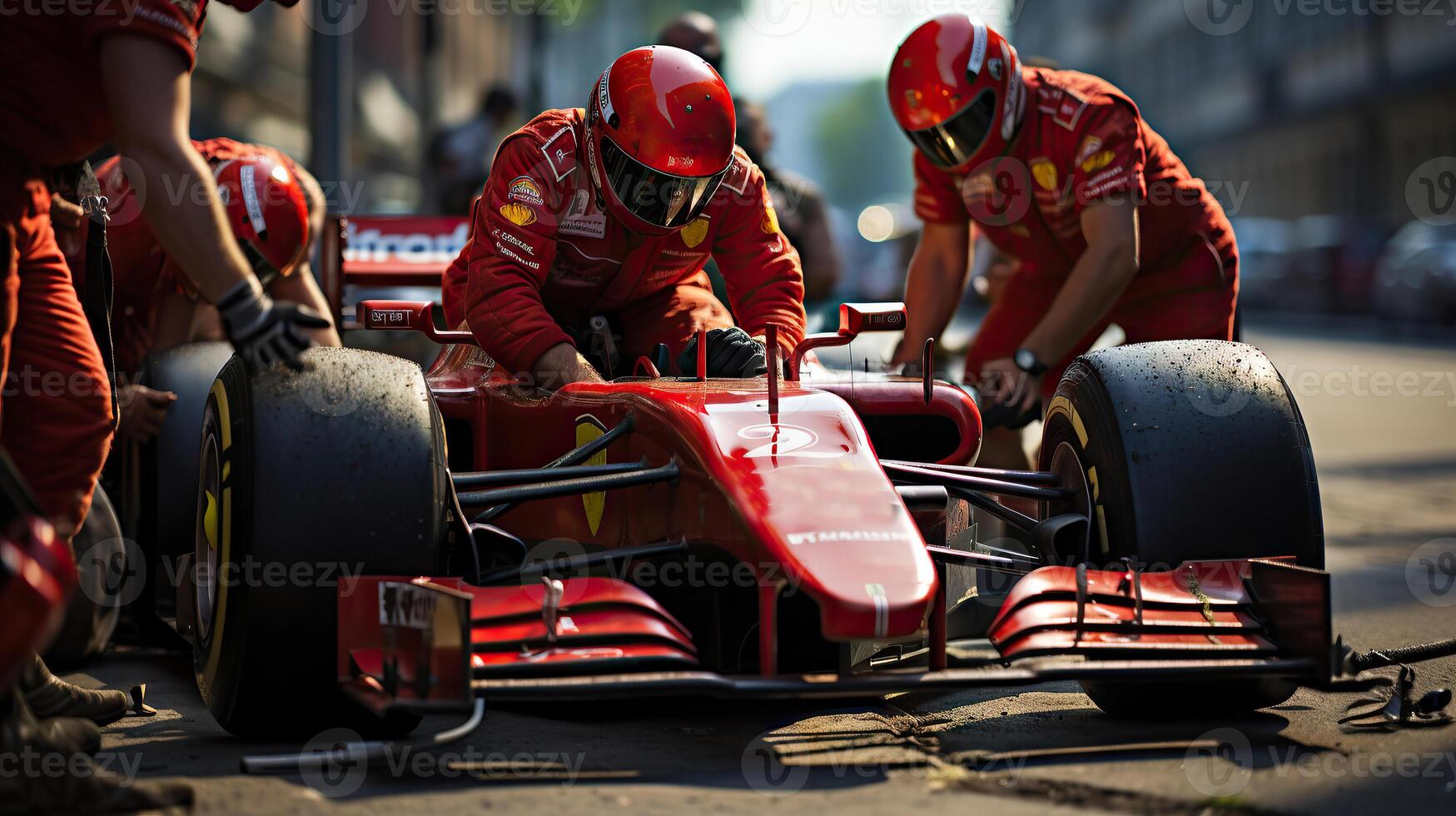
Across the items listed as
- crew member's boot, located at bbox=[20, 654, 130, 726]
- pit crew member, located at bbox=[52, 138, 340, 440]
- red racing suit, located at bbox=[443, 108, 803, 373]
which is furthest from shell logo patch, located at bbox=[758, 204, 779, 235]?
crew member's boot, located at bbox=[20, 654, 130, 726]

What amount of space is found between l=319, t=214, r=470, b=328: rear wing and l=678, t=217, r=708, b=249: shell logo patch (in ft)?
5.45

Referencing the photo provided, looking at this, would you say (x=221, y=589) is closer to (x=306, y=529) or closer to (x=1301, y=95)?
(x=306, y=529)

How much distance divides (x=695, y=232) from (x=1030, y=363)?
A: 1.27m

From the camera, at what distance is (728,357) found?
467 centimetres

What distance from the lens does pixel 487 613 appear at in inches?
135

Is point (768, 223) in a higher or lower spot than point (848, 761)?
higher

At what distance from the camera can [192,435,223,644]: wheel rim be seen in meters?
3.81

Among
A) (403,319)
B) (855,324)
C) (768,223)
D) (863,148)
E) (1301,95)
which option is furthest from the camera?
(863,148)

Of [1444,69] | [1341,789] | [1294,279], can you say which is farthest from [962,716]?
[1444,69]

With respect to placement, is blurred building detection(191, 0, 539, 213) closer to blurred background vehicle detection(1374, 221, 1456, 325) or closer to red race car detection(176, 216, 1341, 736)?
red race car detection(176, 216, 1341, 736)

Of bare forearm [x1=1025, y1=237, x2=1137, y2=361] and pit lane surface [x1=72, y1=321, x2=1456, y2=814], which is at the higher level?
bare forearm [x1=1025, y1=237, x2=1137, y2=361]

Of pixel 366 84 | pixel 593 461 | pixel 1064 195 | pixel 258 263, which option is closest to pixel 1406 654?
pixel 593 461

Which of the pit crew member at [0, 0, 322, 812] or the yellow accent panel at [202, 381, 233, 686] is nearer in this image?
the pit crew member at [0, 0, 322, 812]

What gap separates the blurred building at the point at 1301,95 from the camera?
111 feet
